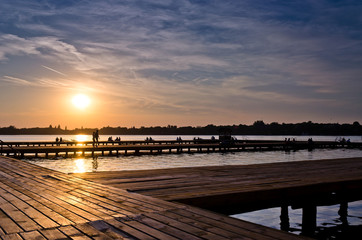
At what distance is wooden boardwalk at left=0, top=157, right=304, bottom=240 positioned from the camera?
4.12 metres

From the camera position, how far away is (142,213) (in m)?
5.21

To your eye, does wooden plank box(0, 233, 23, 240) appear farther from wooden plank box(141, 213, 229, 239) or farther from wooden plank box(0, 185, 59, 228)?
wooden plank box(141, 213, 229, 239)

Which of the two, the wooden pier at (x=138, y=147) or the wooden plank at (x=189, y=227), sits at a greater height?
the wooden plank at (x=189, y=227)

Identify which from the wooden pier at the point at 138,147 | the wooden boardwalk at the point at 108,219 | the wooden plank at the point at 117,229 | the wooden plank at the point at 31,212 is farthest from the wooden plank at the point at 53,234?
the wooden pier at the point at 138,147

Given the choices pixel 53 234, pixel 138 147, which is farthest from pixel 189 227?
pixel 138 147

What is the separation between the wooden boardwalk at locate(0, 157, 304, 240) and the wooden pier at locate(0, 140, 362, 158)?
27725mm

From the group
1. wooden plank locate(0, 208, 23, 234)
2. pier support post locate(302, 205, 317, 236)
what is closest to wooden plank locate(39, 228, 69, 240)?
wooden plank locate(0, 208, 23, 234)

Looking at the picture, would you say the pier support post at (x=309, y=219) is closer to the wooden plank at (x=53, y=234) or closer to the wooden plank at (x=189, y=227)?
the wooden plank at (x=189, y=227)

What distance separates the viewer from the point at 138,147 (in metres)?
37.9

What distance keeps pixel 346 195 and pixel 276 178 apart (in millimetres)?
2084

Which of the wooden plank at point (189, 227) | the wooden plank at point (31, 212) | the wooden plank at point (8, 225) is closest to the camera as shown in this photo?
the wooden plank at point (189, 227)

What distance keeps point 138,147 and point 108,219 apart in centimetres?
3331

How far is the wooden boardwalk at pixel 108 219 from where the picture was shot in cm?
412

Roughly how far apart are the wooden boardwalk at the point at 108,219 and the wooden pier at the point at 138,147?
2772 centimetres
